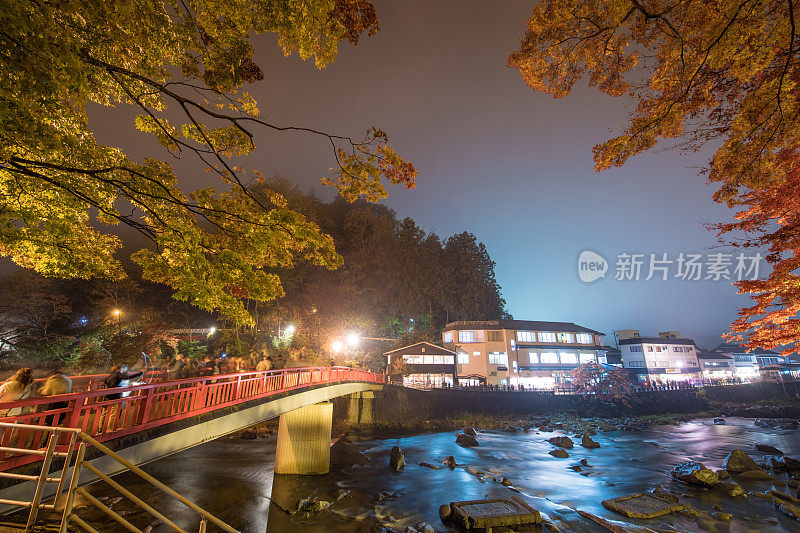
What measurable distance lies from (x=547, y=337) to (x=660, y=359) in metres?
23.3

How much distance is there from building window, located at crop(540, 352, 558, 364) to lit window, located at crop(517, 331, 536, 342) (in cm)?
251

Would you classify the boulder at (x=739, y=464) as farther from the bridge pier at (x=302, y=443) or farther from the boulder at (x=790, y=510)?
the bridge pier at (x=302, y=443)

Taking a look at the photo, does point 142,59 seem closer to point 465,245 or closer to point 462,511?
point 462,511

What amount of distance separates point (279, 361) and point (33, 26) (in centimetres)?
1647

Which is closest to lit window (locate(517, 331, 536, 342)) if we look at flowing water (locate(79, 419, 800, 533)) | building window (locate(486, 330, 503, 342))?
building window (locate(486, 330, 503, 342))

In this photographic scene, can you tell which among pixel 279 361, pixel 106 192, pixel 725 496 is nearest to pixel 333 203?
pixel 279 361

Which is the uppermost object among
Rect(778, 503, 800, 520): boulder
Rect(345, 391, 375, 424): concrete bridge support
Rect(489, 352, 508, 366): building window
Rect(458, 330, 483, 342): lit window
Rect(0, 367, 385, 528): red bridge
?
Rect(458, 330, 483, 342): lit window

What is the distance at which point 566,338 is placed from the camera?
49000 mm

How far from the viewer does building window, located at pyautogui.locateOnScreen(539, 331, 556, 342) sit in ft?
156

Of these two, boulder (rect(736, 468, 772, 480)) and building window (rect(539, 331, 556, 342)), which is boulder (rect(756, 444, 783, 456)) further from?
building window (rect(539, 331, 556, 342))

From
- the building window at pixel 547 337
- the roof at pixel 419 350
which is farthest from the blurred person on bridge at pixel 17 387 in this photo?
the building window at pixel 547 337

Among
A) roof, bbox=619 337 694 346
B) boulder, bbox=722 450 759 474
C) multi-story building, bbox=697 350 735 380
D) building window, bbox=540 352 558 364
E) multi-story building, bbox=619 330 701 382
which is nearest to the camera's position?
boulder, bbox=722 450 759 474

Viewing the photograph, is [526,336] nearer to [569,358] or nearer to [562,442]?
[569,358]

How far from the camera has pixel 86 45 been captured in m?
4.59
